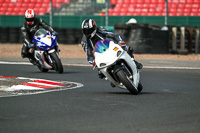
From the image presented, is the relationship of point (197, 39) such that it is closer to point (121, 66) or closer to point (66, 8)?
point (66, 8)

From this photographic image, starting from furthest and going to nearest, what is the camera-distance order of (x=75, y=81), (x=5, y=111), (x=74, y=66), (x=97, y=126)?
(x=74, y=66)
(x=75, y=81)
(x=5, y=111)
(x=97, y=126)

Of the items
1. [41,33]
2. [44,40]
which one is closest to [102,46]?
[44,40]

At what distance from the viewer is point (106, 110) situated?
7.46 m

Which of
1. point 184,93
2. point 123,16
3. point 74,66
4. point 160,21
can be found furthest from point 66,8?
point 184,93

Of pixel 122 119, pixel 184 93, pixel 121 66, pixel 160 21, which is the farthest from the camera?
pixel 160 21

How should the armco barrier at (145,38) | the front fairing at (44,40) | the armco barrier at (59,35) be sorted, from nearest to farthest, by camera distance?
the front fairing at (44,40), the armco barrier at (145,38), the armco barrier at (59,35)

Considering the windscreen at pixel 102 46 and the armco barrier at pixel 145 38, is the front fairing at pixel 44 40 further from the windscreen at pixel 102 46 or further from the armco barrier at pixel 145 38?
the armco barrier at pixel 145 38

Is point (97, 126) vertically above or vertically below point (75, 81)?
above

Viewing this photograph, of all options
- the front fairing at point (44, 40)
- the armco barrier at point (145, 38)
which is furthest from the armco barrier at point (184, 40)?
the front fairing at point (44, 40)

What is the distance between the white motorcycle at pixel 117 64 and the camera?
9.12 meters

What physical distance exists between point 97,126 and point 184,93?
3928 millimetres

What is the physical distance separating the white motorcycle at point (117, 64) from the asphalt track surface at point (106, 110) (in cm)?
25

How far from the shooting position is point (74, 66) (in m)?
17.0

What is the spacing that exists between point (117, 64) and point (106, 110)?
195 cm
